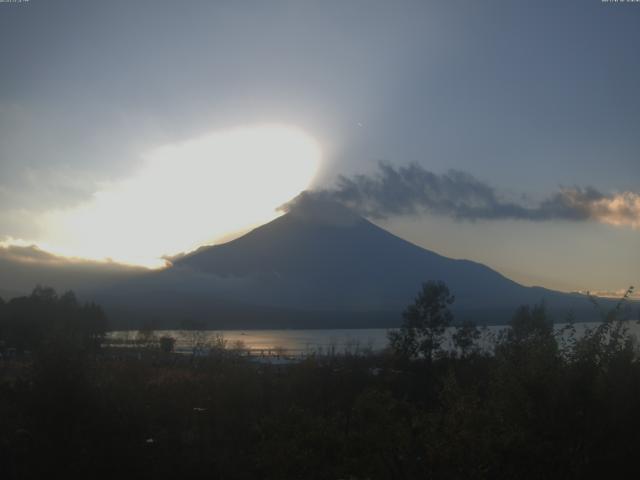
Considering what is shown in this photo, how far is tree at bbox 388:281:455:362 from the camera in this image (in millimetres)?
43812

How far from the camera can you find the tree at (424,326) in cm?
4381

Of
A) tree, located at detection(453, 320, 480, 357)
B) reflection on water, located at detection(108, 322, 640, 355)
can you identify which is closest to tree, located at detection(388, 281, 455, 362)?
reflection on water, located at detection(108, 322, 640, 355)

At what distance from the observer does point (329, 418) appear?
10.3 m

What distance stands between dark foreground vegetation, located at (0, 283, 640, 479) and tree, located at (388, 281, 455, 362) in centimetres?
532

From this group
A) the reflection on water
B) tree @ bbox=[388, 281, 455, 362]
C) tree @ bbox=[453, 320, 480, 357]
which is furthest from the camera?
tree @ bbox=[453, 320, 480, 357]

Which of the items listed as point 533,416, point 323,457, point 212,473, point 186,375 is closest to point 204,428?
point 212,473

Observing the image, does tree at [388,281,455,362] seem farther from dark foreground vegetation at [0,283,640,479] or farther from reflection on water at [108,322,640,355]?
dark foreground vegetation at [0,283,640,479]

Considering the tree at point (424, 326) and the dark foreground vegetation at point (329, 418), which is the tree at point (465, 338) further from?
the dark foreground vegetation at point (329, 418)

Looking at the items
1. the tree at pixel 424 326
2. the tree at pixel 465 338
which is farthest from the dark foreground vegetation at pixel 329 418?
the tree at pixel 465 338

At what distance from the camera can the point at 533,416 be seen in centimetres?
838

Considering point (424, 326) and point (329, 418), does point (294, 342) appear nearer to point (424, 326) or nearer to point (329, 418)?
point (424, 326)

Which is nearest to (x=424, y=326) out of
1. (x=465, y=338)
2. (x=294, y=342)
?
A: (x=465, y=338)

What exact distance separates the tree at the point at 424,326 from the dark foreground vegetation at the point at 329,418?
5320 mm

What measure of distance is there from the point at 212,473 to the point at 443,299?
30.6 metres
